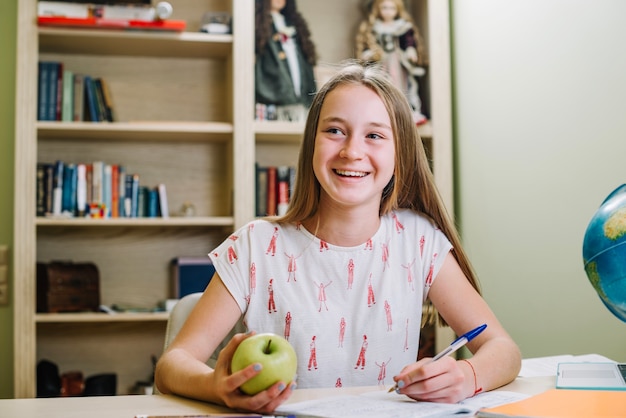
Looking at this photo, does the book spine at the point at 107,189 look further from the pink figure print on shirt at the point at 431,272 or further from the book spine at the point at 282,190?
the pink figure print on shirt at the point at 431,272

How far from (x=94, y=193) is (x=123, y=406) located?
206 cm

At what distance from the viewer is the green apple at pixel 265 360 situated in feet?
3.28

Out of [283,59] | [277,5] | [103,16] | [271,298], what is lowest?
[271,298]

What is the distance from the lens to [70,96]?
10.0 ft

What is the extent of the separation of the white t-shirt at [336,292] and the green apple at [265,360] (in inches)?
17.8

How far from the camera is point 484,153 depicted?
296cm

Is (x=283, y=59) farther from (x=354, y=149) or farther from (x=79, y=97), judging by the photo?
(x=354, y=149)

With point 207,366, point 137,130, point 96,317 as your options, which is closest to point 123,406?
point 207,366

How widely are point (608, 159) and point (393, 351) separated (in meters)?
0.95

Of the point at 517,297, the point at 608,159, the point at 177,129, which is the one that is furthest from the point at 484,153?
the point at 177,129

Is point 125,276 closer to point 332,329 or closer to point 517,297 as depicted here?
point 517,297

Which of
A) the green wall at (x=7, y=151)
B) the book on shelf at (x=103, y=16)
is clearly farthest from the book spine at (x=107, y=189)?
the book on shelf at (x=103, y=16)

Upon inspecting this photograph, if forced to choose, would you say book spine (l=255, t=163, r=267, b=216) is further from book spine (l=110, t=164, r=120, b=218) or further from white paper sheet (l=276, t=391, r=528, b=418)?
white paper sheet (l=276, t=391, r=528, b=418)

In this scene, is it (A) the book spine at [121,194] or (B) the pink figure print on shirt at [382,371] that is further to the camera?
(A) the book spine at [121,194]
